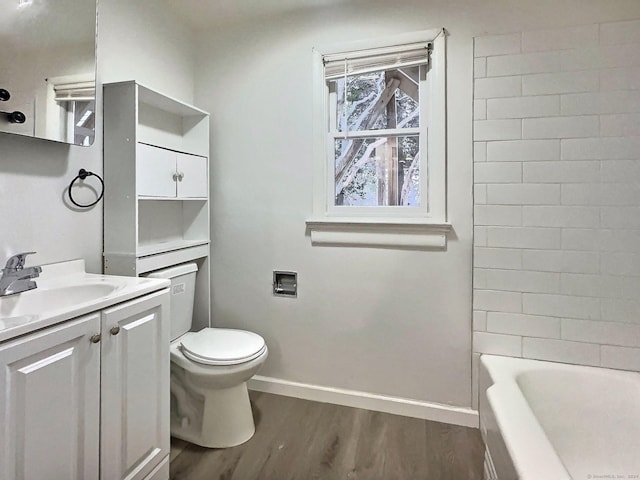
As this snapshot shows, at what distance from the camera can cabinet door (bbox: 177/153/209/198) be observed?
82.0 inches

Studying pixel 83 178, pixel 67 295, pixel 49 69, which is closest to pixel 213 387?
pixel 67 295

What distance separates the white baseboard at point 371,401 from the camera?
2.01 m

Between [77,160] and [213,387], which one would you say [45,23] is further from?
[213,387]

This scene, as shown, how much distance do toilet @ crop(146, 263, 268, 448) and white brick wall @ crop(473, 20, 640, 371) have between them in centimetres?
123

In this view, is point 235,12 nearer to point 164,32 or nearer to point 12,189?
point 164,32

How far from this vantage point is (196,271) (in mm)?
2273


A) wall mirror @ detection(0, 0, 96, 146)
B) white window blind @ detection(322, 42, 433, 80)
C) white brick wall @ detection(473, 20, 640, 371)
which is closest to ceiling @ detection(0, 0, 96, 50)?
wall mirror @ detection(0, 0, 96, 146)

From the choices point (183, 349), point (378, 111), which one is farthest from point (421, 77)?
point (183, 349)

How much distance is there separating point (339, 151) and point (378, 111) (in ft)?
1.05

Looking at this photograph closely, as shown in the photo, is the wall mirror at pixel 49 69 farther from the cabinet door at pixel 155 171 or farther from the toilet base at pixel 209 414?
the toilet base at pixel 209 414

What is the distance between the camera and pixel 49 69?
1.50 meters

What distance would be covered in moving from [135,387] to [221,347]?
1.67ft

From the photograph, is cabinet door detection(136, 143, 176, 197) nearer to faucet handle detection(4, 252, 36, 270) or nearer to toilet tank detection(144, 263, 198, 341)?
toilet tank detection(144, 263, 198, 341)

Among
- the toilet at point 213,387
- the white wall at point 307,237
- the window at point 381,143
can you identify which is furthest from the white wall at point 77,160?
the window at point 381,143
